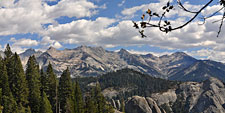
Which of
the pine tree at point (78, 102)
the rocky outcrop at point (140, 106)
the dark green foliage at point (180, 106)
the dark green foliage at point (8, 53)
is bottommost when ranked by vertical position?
the dark green foliage at point (180, 106)

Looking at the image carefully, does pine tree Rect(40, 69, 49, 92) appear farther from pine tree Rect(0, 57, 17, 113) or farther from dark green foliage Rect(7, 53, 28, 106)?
pine tree Rect(0, 57, 17, 113)

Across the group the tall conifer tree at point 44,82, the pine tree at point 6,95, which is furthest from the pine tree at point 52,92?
the pine tree at point 6,95

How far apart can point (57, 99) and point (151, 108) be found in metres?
79.7

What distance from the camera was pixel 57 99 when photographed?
6444 cm

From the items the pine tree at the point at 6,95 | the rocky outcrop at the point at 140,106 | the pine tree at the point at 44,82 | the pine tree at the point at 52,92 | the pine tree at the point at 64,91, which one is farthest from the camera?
the rocky outcrop at the point at 140,106

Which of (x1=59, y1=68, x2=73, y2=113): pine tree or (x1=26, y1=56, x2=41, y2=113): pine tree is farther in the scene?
(x1=59, y1=68, x2=73, y2=113): pine tree

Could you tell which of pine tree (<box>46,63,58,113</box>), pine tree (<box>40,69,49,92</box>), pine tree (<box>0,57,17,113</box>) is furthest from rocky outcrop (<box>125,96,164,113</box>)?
pine tree (<box>0,57,17,113</box>)

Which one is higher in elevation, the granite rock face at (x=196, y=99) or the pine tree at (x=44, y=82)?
the pine tree at (x=44, y=82)

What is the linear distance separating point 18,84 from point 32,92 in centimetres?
418

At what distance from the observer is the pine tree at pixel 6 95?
45438 millimetres

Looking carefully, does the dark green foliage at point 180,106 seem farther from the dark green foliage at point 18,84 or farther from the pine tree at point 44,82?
the dark green foliage at point 18,84

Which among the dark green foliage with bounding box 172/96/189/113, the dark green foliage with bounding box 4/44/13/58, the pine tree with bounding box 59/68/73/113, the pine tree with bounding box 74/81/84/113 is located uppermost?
the dark green foliage with bounding box 4/44/13/58

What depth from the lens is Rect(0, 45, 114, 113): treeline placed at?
159ft

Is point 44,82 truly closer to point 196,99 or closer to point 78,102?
point 78,102
